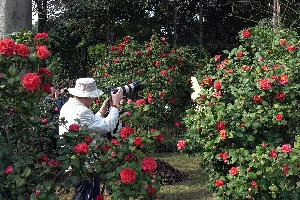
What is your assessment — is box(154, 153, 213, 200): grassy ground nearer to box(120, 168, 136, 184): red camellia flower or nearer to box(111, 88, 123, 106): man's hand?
box(111, 88, 123, 106): man's hand

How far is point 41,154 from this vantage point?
3.08m

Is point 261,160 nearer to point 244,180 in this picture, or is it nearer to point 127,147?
point 244,180

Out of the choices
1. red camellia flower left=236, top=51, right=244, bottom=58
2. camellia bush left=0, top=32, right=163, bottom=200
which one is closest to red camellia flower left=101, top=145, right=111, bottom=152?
camellia bush left=0, top=32, right=163, bottom=200

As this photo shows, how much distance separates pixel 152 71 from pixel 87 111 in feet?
16.6

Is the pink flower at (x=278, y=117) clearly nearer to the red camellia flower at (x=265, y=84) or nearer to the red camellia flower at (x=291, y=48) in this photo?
the red camellia flower at (x=265, y=84)

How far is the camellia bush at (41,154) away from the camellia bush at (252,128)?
126cm

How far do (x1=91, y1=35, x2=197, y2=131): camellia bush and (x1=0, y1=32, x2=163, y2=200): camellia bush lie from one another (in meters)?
5.12

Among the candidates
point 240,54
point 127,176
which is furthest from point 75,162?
point 240,54

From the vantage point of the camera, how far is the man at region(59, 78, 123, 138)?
3.53 meters

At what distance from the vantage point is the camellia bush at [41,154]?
8.61 feet

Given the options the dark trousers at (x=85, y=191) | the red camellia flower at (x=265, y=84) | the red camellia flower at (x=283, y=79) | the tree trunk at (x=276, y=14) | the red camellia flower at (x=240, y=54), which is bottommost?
the dark trousers at (x=85, y=191)

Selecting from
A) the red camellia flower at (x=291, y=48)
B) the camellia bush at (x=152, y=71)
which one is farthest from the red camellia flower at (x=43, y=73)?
the camellia bush at (x=152, y=71)

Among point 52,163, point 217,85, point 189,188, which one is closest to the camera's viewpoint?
point 52,163

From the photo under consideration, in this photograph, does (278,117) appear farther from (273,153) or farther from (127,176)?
(127,176)
